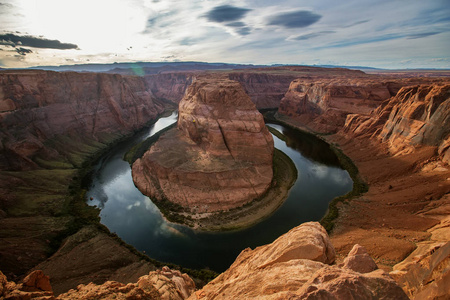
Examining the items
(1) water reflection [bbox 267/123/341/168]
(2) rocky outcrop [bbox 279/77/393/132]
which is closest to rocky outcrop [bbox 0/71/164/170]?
(1) water reflection [bbox 267/123/341/168]

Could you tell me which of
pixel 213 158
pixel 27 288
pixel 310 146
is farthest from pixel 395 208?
pixel 27 288

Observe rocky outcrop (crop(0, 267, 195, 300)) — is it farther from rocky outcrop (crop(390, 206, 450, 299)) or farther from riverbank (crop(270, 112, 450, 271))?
riverbank (crop(270, 112, 450, 271))

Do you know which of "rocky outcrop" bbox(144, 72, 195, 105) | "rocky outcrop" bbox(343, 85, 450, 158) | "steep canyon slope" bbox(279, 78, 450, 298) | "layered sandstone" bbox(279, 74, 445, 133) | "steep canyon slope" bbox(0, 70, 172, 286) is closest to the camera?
"steep canyon slope" bbox(279, 78, 450, 298)

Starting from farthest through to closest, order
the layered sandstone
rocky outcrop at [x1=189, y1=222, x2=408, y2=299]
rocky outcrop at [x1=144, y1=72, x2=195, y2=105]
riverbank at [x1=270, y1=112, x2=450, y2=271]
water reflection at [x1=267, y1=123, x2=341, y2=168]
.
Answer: rocky outcrop at [x1=144, y1=72, x2=195, y2=105] < the layered sandstone < water reflection at [x1=267, y1=123, x2=341, y2=168] < riverbank at [x1=270, y1=112, x2=450, y2=271] < rocky outcrop at [x1=189, y1=222, x2=408, y2=299]

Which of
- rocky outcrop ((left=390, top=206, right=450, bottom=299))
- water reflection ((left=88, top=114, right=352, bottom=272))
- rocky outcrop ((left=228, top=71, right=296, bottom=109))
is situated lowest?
water reflection ((left=88, top=114, right=352, bottom=272))

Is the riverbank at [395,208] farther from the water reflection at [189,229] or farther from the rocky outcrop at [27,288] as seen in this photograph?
the rocky outcrop at [27,288]

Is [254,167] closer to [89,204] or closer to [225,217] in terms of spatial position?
[225,217]

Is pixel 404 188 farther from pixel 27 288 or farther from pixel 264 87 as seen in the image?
pixel 264 87
